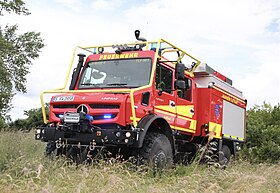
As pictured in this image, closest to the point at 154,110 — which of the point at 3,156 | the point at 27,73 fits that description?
the point at 3,156

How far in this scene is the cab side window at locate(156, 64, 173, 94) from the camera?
31.7 ft

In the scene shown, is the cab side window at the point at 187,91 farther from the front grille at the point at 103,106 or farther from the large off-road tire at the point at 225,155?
the front grille at the point at 103,106

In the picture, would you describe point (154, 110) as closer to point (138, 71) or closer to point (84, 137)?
point (138, 71)

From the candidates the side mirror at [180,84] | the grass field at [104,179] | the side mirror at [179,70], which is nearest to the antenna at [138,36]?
the side mirror at [179,70]

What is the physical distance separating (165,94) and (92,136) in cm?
218

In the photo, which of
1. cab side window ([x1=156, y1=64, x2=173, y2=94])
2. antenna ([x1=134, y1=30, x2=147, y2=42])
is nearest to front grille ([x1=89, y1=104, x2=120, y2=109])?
cab side window ([x1=156, y1=64, x2=173, y2=94])

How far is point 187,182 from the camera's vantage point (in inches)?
282

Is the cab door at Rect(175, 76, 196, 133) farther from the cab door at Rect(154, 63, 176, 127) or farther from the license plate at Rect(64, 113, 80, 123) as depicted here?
the license plate at Rect(64, 113, 80, 123)

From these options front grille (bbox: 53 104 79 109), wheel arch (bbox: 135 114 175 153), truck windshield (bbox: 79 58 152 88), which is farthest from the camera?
truck windshield (bbox: 79 58 152 88)

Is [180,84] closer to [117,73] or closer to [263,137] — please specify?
[117,73]

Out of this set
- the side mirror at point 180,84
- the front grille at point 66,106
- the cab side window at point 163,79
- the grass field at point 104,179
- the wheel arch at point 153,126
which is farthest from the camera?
the side mirror at point 180,84

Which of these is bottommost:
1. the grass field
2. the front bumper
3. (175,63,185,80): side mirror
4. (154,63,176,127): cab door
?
the grass field

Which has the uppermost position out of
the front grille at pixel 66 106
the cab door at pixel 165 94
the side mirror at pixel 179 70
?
the side mirror at pixel 179 70

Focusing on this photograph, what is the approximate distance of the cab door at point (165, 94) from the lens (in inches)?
376
